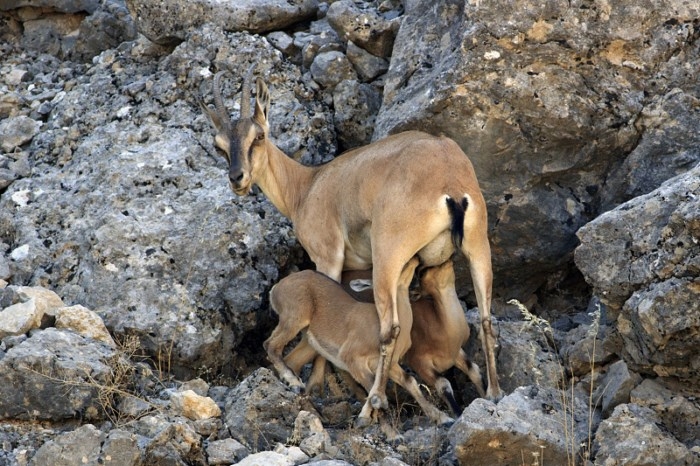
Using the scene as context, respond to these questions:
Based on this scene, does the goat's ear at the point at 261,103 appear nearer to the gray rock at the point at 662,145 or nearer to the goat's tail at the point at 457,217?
the goat's tail at the point at 457,217

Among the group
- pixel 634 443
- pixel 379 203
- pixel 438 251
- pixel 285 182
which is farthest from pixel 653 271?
pixel 285 182

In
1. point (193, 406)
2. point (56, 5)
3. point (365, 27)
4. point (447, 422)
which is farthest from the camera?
point (56, 5)

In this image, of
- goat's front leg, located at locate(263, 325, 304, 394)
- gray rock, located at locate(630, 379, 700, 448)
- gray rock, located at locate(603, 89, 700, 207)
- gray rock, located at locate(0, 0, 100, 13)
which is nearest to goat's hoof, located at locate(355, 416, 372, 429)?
goat's front leg, located at locate(263, 325, 304, 394)

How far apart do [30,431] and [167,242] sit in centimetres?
290

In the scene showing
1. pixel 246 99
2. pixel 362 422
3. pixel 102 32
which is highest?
A: pixel 246 99

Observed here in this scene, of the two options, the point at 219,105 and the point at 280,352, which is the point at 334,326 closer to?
the point at 280,352

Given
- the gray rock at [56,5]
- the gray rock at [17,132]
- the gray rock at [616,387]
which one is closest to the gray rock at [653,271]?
the gray rock at [616,387]

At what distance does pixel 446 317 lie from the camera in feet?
32.1

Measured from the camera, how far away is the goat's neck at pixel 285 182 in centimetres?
1116

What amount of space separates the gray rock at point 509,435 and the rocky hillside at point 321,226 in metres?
0.02

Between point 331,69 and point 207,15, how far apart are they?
5.02 ft

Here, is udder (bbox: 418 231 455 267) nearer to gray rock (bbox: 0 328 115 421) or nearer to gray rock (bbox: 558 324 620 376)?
gray rock (bbox: 558 324 620 376)

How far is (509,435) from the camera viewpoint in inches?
305

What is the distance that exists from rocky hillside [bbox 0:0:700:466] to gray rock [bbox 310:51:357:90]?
0.02 metres
